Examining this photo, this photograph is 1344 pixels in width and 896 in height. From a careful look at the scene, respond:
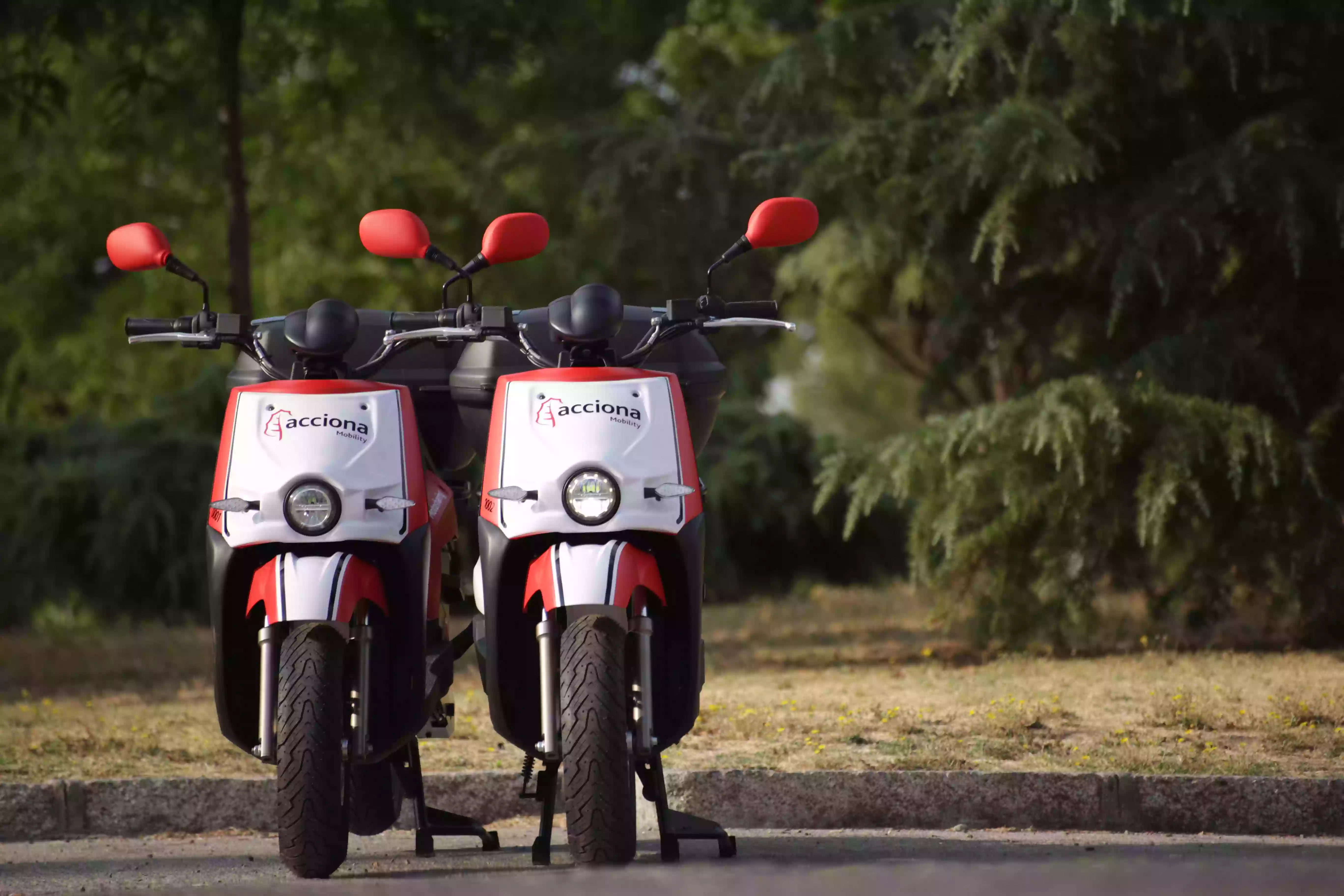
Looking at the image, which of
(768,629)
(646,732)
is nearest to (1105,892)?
(646,732)

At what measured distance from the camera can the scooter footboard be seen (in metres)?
4.32

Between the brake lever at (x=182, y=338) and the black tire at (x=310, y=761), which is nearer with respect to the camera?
the black tire at (x=310, y=761)

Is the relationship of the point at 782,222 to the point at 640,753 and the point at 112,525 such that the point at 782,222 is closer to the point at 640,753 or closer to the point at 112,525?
the point at 640,753

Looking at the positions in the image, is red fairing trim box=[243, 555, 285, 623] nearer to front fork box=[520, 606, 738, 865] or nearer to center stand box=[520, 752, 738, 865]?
front fork box=[520, 606, 738, 865]

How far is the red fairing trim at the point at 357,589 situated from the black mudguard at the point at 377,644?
0.19 ft

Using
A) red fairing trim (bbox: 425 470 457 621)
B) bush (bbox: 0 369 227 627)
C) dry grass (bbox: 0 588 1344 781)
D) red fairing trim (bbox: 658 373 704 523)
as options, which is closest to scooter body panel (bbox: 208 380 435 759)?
red fairing trim (bbox: 425 470 457 621)

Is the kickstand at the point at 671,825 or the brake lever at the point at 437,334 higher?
the brake lever at the point at 437,334

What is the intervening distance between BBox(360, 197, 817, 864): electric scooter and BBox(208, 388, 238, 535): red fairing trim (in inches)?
24.5

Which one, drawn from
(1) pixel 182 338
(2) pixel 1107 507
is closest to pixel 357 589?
(1) pixel 182 338

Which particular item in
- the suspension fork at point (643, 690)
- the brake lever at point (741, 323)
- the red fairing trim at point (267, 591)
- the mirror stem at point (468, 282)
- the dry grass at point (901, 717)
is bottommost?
the dry grass at point (901, 717)

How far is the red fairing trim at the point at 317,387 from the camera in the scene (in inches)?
180

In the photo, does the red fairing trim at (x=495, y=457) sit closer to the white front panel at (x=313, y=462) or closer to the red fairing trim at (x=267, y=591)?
the white front panel at (x=313, y=462)

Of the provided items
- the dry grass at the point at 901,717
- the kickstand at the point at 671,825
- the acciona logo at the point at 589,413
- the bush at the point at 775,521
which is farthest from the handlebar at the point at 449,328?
the bush at the point at 775,521

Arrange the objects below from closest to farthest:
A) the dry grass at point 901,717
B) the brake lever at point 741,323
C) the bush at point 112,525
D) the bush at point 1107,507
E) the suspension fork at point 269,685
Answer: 1. the suspension fork at point 269,685
2. the brake lever at point 741,323
3. the dry grass at point 901,717
4. the bush at point 1107,507
5. the bush at point 112,525
